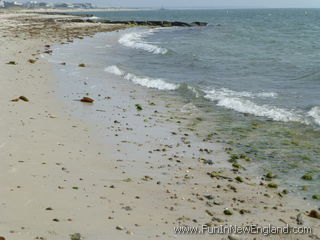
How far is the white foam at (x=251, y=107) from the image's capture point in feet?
43.2

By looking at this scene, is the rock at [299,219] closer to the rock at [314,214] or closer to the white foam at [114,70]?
the rock at [314,214]

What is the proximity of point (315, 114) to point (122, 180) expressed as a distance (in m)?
8.28

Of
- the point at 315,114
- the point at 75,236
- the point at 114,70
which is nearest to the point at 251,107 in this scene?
the point at 315,114

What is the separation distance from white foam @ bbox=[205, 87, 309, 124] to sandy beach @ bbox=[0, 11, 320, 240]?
185cm

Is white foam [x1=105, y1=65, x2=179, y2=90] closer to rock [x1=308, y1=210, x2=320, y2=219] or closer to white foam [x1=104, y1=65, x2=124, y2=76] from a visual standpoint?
white foam [x1=104, y1=65, x2=124, y2=76]

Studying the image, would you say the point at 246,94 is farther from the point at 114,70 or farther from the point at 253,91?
the point at 114,70

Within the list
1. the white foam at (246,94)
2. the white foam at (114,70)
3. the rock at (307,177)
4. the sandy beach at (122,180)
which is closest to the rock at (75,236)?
the sandy beach at (122,180)

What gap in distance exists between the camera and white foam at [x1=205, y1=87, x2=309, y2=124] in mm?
13172

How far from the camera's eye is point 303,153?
32.7ft

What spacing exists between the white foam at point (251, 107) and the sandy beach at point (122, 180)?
6.08ft

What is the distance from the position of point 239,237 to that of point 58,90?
471 inches

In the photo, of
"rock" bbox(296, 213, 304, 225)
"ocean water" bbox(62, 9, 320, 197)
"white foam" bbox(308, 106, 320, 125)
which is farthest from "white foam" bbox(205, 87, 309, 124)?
"rock" bbox(296, 213, 304, 225)

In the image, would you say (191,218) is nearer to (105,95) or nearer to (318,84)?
(105,95)

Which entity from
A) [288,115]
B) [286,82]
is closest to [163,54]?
[286,82]
